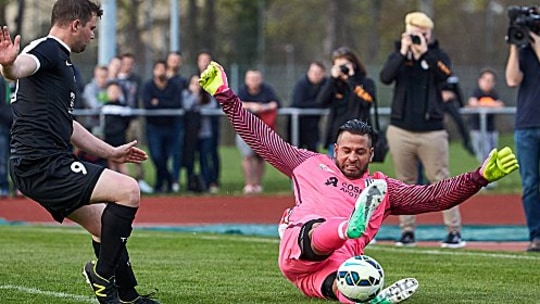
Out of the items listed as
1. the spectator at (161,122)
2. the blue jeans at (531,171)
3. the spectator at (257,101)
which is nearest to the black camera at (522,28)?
the blue jeans at (531,171)

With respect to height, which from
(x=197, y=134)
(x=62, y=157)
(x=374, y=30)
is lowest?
(x=197, y=134)

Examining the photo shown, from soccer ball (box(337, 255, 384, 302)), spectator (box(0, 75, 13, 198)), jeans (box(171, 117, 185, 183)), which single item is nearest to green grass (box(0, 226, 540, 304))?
soccer ball (box(337, 255, 384, 302))

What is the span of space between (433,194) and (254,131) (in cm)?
131

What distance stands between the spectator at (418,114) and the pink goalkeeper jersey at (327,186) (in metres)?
4.56

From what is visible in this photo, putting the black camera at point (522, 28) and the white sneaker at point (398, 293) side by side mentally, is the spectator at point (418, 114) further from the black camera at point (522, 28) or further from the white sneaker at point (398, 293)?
the white sneaker at point (398, 293)

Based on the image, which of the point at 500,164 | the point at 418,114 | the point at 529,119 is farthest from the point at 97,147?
the point at 418,114

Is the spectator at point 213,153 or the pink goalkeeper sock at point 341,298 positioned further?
the spectator at point 213,153

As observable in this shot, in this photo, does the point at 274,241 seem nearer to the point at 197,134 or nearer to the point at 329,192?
the point at 329,192

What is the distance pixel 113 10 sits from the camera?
2272 cm

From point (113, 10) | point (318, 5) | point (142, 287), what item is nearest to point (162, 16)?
point (318, 5)

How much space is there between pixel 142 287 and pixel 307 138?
11.9m

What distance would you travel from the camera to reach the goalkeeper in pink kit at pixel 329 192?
24.8 feet

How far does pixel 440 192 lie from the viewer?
805 cm

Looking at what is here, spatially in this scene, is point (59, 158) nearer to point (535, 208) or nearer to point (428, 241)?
point (535, 208)
